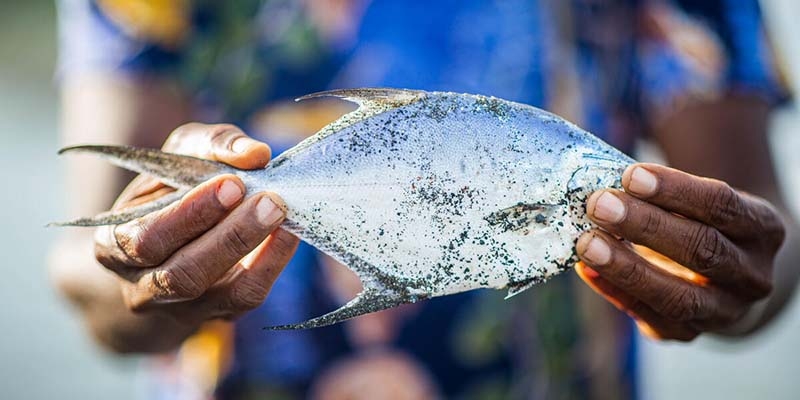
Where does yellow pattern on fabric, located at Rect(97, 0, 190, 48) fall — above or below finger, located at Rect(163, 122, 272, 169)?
above

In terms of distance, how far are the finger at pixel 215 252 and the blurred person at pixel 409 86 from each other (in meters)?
0.55

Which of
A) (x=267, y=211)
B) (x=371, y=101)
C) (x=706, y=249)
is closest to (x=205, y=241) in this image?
(x=267, y=211)

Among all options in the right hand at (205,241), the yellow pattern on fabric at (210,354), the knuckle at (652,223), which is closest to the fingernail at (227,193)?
the right hand at (205,241)

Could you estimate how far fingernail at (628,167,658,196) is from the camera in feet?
4.32

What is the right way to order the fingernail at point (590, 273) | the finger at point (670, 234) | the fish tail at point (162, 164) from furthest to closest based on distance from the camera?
the fingernail at point (590, 273) < the finger at point (670, 234) < the fish tail at point (162, 164)

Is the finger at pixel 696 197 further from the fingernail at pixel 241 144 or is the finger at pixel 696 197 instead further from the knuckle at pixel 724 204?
the fingernail at pixel 241 144

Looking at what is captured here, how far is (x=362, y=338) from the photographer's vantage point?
215cm

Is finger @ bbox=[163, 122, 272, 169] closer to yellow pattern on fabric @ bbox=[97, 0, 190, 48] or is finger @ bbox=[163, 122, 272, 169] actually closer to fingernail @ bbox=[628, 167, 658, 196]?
fingernail @ bbox=[628, 167, 658, 196]

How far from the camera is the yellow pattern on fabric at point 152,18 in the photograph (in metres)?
2.10

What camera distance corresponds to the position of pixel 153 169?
1.25 meters

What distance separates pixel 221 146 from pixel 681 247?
0.89m

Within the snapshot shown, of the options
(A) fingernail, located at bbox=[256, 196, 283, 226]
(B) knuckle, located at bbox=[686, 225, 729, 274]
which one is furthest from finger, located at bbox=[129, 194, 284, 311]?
(B) knuckle, located at bbox=[686, 225, 729, 274]

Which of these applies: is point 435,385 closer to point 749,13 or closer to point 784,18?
point 749,13

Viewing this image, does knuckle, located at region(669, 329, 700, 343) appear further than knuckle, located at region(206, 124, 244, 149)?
Yes
